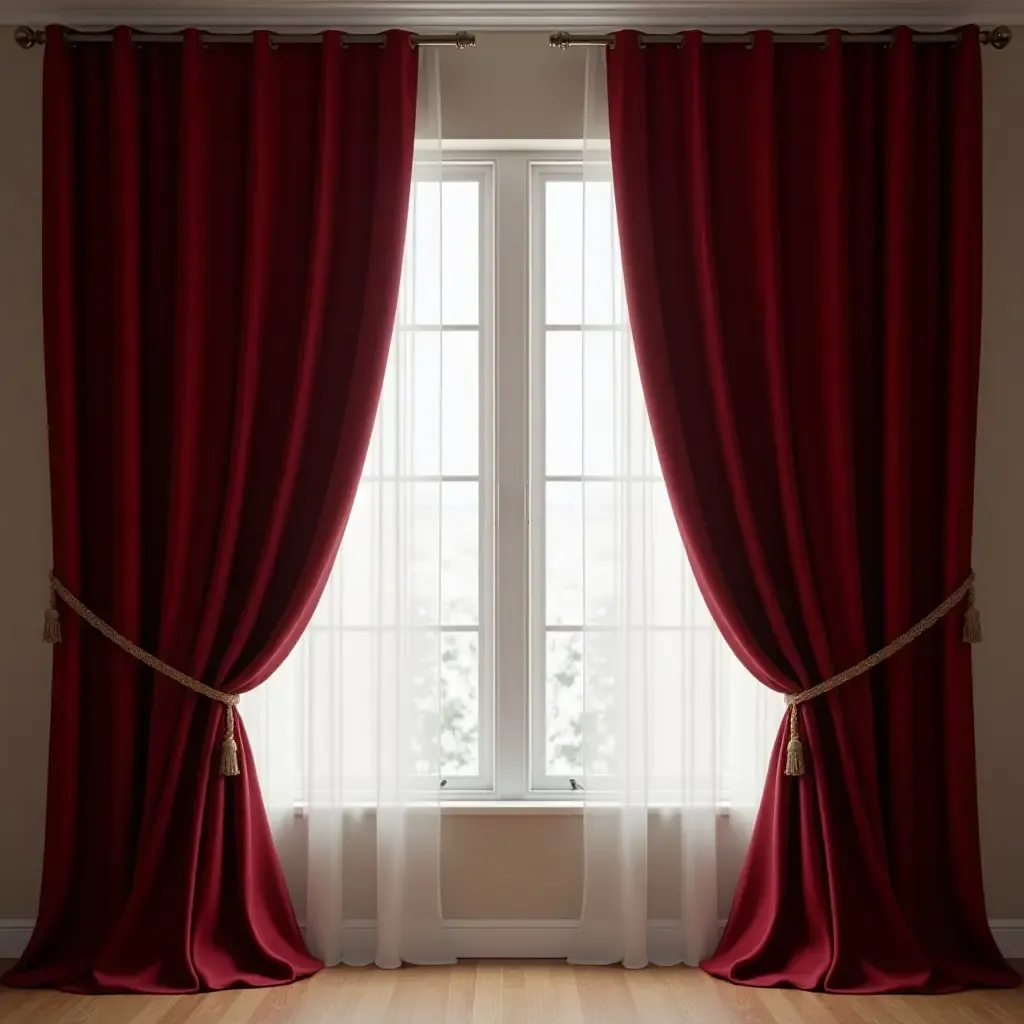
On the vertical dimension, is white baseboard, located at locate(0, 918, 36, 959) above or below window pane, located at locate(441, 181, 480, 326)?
below

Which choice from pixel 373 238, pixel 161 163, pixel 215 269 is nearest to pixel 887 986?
pixel 373 238

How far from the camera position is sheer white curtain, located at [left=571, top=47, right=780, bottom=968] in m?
3.19

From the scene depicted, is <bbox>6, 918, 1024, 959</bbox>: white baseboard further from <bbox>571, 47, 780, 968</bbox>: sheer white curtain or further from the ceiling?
the ceiling

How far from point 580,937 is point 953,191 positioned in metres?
2.34

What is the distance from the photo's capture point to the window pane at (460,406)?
3.36m

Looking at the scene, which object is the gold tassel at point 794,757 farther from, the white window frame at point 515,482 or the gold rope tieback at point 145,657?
the gold rope tieback at point 145,657

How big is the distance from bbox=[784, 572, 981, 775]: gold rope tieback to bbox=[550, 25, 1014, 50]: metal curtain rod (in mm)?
1541

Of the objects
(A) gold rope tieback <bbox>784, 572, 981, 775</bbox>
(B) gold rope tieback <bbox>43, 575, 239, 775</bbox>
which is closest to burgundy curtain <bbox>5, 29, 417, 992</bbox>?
(B) gold rope tieback <bbox>43, 575, 239, 775</bbox>

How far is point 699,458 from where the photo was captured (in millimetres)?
3176

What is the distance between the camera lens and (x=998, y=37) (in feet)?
10.6

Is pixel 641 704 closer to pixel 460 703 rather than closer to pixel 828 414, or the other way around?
pixel 460 703

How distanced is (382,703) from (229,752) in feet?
1.42

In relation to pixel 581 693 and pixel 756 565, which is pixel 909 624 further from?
pixel 581 693

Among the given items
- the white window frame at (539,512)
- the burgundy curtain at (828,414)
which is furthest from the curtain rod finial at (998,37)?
the white window frame at (539,512)
